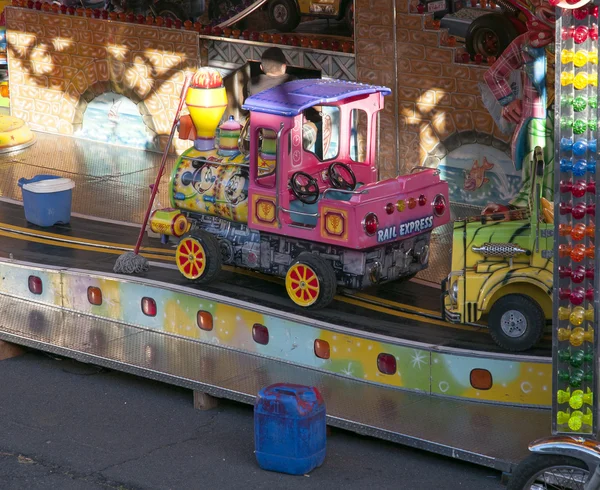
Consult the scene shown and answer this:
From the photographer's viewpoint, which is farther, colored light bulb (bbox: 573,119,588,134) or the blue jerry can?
the blue jerry can

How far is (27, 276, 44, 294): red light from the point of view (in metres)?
10.7

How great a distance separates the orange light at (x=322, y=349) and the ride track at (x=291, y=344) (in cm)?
2

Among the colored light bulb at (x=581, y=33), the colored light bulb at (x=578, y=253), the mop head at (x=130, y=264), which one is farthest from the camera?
the mop head at (x=130, y=264)

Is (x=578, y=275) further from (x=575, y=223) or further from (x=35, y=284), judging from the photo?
(x=35, y=284)

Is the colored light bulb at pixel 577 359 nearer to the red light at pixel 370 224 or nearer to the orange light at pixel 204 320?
the red light at pixel 370 224

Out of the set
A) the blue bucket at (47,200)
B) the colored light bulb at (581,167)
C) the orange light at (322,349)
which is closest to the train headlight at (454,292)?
the orange light at (322,349)

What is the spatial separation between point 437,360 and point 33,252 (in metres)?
4.72

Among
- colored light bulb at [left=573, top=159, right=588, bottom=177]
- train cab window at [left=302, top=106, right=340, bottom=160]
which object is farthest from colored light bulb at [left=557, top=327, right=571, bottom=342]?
train cab window at [left=302, top=106, right=340, bottom=160]

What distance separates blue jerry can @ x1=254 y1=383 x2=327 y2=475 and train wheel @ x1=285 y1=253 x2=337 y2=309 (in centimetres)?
151

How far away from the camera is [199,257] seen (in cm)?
1008

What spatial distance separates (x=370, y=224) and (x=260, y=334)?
1298 mm

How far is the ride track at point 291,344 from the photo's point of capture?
8148 mm

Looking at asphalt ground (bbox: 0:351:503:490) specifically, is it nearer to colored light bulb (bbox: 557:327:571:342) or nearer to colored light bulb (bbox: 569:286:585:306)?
colored light bulb (bbox: 557:327:571:342)

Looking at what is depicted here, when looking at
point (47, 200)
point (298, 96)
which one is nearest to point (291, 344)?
point (298, 96)
